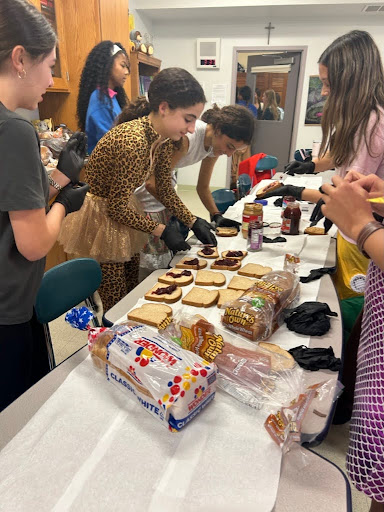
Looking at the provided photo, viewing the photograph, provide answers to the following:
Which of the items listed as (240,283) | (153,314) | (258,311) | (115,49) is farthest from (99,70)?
(258,311)

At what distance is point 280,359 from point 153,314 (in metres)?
0.38

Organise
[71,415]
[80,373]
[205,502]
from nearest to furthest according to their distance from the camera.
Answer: [205,502], [71,415], [80,373]

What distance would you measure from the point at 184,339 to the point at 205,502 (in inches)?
14.6

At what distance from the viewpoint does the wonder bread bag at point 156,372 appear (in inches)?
27.0

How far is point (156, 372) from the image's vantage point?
71 cm

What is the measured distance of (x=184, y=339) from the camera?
0.90m

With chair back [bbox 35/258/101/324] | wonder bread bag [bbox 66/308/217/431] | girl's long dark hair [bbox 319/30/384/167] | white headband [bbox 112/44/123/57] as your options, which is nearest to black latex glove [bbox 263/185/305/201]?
girl's long dark hair [bbox 319/30/384/167]

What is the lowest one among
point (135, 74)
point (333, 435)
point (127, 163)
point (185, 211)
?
point (333, 435)

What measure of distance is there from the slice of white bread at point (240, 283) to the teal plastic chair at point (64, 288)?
18.7 inches

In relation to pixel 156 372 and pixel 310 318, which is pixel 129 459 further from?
pixel 310 318

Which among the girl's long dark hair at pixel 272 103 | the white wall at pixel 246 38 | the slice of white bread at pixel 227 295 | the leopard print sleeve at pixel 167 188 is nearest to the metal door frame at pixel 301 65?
the white wall at pixel 246 38

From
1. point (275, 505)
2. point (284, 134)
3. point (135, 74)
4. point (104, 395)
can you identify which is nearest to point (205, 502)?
point (275, 505)

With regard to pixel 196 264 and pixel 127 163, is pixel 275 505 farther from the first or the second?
pixel 127 163

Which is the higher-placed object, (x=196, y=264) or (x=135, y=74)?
(x=135, y=74)
